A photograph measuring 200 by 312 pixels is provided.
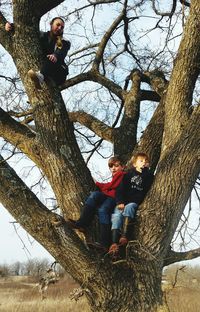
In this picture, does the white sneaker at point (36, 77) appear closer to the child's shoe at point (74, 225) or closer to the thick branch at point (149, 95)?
the child's shoe at point (74, 225)

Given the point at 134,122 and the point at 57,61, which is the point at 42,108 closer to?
the point at 57,61

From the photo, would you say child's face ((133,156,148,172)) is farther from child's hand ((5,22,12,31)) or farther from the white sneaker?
child's hand ((5,22,12,31))

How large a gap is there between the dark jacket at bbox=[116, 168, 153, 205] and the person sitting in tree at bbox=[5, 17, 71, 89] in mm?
1219

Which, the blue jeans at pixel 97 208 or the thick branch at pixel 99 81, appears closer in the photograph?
the blue jeans at pixel 97 208

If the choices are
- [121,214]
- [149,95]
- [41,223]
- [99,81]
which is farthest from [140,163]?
[99,81]

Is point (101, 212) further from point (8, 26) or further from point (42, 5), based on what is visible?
point (42, 5)

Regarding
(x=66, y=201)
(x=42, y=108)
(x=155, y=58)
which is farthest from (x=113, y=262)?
(x=155, y=58)

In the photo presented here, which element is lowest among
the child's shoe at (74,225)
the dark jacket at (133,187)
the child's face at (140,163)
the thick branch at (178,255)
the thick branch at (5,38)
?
the thick branch at (178,255)

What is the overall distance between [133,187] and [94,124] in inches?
78.6

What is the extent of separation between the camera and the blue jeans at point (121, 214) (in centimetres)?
362

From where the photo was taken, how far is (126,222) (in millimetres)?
3623

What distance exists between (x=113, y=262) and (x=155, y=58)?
4295 mm

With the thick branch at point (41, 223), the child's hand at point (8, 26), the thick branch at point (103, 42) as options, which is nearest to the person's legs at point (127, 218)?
the thick branch at point (41, 223)

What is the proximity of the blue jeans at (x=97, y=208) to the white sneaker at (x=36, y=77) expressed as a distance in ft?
3.96
